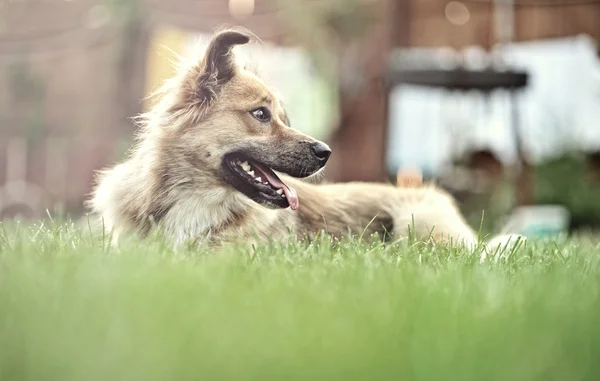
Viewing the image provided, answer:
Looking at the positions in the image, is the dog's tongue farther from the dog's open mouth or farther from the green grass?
the green grass

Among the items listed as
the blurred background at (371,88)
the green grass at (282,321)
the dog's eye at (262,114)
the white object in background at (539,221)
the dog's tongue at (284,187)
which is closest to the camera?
the green grass at (282,321)

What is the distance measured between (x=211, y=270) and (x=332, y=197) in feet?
5.00

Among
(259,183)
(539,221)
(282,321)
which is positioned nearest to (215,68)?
(259,183)

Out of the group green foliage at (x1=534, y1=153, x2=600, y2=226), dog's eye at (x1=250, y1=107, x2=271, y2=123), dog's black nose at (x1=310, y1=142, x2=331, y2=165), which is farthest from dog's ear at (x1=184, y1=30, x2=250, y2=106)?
green foliage at (x1=534, y1=153, x2=600, y2=226)

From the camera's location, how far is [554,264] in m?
2.58

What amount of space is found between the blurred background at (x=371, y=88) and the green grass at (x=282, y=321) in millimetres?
4065

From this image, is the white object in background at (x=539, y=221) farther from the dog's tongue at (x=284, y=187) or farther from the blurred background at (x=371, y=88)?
the dog's tongue at (x=284, y=187)

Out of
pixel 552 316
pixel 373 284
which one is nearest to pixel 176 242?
pixel 373 284

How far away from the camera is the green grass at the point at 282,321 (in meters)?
1.45

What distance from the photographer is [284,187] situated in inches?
121

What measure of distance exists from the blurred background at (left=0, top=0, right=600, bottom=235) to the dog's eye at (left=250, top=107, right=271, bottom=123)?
3069 mm

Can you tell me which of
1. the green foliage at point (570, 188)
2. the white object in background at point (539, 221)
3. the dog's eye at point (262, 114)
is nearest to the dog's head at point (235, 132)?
the dog's eye at point (262, 114)

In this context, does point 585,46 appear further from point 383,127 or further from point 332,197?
point 332,197

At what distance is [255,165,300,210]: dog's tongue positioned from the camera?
2994 millimetres
